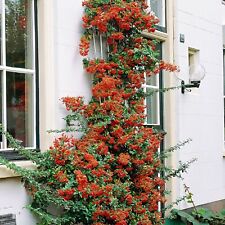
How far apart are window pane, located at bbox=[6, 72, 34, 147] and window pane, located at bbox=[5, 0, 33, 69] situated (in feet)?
0.45

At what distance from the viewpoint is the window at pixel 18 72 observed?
15.7 feet

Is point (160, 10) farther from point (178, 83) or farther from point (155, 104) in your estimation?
point (155, 104)

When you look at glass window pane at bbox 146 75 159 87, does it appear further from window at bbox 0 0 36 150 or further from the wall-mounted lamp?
window at bbox 0 0 36 150

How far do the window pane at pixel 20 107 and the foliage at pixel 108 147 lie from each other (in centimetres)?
26

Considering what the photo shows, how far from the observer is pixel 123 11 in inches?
220

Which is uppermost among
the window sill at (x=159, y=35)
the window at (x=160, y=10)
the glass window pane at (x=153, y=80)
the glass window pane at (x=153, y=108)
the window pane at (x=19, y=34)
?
the window at (x=160, y=10)

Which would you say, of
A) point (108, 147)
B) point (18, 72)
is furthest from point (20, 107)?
point (108, 147)

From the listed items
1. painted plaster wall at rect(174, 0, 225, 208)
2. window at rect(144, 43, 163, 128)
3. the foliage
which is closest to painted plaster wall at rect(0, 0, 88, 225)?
A: the foliage

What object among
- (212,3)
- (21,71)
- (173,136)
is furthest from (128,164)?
(212,3)

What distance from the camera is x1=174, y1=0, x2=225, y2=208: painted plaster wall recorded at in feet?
24.4

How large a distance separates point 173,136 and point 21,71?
2.90 metres

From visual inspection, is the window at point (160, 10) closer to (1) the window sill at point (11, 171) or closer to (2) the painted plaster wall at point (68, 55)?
(2) the painted plaster wall at point (68, 55)

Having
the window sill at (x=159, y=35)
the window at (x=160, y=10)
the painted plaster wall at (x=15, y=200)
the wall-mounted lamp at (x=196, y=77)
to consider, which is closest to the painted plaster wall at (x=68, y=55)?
the painted plaster wall at (x=15, y=200)

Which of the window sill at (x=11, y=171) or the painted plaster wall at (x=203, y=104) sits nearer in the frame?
the window sill at (x=11, y=171)
